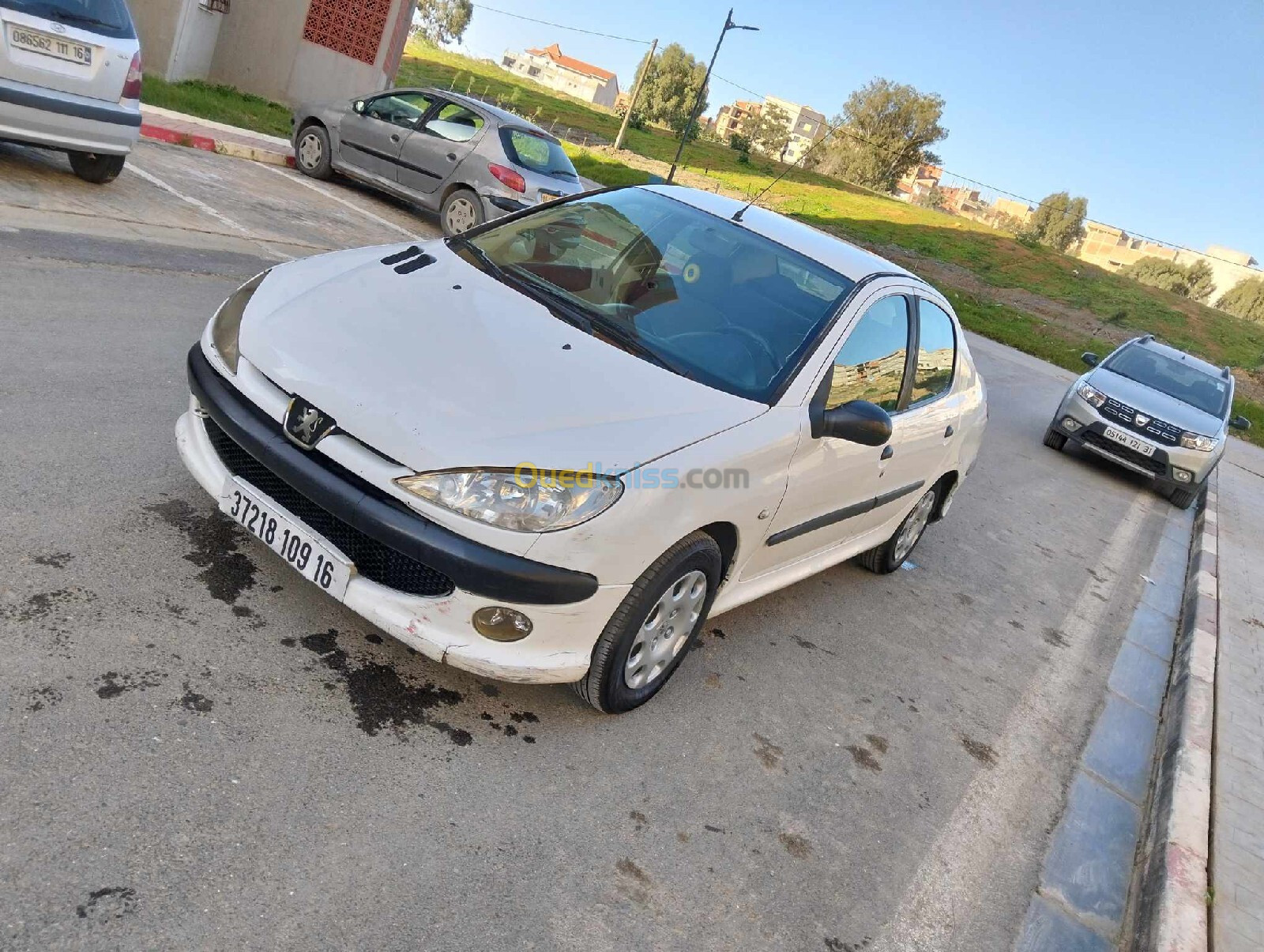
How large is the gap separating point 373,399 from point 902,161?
7918cm

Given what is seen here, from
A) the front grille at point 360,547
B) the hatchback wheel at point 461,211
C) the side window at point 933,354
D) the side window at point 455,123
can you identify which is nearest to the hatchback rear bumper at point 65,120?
the hatchback wheel at point 461,211

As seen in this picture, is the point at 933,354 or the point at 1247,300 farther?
the point at 1247,300

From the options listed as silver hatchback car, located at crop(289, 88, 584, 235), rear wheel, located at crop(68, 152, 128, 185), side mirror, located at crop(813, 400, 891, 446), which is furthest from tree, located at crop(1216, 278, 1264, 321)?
side mirror, located at crop(813, 400, 891, 446)

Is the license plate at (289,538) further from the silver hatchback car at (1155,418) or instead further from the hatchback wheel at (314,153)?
the hatchback wheel at (314,153)

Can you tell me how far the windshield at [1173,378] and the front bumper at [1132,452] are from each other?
3.30 ft

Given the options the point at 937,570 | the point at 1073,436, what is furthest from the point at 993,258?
the point at 937,570

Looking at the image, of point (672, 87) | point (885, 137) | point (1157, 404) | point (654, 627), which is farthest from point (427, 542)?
point (672, 87)

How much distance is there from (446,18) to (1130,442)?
113375 millimetres

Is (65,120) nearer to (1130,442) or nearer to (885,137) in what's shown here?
(1130,442)

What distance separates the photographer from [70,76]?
309 inches

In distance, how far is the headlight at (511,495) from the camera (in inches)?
120

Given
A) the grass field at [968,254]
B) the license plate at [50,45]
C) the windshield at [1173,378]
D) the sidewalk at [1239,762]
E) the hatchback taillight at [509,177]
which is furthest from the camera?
the grass field at [968,254]

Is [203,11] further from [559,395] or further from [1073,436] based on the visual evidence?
[559,395]

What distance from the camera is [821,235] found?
5.05 metres
